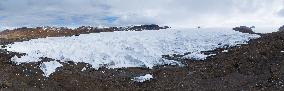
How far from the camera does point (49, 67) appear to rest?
31.0 meters

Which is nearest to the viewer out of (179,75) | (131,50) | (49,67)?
(179,75)

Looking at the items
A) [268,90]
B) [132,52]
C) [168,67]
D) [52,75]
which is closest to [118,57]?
[132,52]

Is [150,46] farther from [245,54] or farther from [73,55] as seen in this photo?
[245,54]

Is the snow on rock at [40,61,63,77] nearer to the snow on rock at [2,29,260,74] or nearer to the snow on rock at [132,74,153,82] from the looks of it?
the snow on rock at [2,29,260,74]

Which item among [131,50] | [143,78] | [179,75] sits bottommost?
[143,78]

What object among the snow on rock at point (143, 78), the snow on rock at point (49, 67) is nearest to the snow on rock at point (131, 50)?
the snow on rock at point (49, 67)

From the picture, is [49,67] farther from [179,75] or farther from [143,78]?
[179,75]

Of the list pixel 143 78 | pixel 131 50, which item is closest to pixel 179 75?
pixel 143 78

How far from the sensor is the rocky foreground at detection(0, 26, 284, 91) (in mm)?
25984

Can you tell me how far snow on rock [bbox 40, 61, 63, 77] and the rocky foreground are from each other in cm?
43

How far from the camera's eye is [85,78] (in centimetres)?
2872

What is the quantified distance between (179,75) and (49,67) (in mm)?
9000

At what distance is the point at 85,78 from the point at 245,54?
11.7m

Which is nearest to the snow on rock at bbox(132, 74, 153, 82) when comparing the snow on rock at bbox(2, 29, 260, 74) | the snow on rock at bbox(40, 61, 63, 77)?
the snow on rock at bbox(2, 29, 260, 74)
